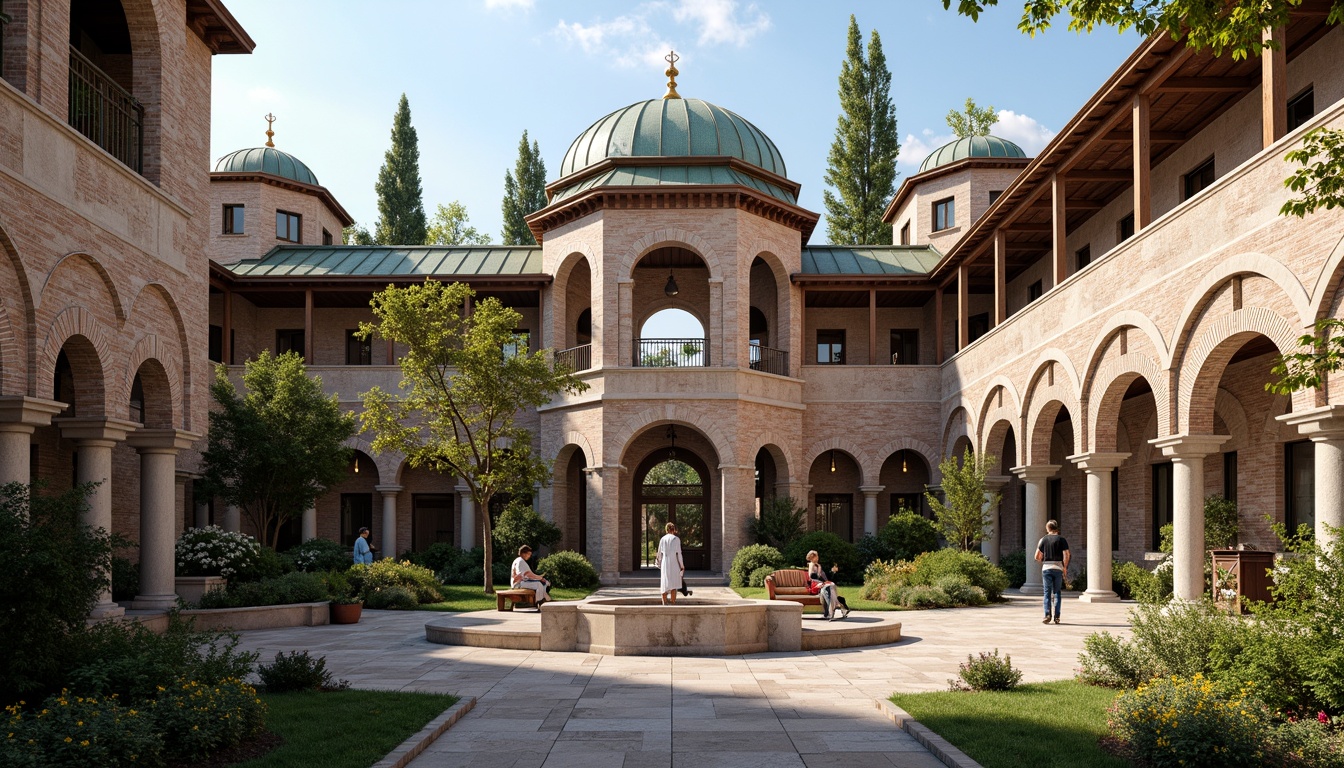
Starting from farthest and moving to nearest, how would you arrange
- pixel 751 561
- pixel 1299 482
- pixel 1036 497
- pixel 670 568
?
pixel 751 561
pixel 1036 497
pixel 1299 482
pixel 670 568

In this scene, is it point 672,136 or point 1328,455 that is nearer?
point 1328,455

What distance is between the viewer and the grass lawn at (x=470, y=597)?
2158cm

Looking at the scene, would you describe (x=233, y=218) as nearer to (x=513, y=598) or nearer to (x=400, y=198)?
(x=400, y=198)

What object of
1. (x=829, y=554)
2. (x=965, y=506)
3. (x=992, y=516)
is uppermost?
(x=965, y=506)

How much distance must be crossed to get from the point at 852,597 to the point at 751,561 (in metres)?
3.33

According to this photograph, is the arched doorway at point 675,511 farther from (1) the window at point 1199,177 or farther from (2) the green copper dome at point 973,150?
(1) the window at point 1199,177

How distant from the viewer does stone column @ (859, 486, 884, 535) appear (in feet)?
106

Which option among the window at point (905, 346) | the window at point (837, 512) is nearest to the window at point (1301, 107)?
the window at point (905, 346)

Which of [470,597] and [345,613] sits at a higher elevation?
[345,613]

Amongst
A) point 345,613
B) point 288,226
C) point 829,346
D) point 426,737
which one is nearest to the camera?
point 426,737

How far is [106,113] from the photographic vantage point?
16.7 metres

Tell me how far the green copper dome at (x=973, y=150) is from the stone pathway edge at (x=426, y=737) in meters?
29.9

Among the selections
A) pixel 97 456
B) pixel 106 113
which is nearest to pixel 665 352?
pixel 106 113

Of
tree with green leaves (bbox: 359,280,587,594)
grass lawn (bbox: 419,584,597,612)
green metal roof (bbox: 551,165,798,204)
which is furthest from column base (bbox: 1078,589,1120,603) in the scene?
green metal roof (bbox: 551,165,798,204)
